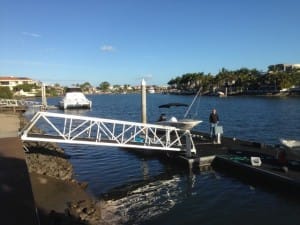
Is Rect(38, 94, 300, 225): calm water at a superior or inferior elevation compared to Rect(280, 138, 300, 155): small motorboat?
inferior

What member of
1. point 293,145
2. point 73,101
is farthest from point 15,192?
point 73,101

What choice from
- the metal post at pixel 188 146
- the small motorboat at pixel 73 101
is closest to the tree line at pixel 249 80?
the small motorboat at pixel 73 101

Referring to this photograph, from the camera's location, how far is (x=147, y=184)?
17.3 meters

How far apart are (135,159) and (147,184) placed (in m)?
5.44

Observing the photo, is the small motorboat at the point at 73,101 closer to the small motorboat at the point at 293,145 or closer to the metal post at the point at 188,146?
the metal post at the point at 188,146

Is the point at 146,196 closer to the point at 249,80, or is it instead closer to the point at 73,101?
the point at 73,101

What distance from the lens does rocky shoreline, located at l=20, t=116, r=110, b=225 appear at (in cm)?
1092

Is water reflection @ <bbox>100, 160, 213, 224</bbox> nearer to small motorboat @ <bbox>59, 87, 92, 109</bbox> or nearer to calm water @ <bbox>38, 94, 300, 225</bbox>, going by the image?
calm water @ <bbox>38, 94, 300, 225</bbox>

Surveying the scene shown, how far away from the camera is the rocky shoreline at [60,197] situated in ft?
35.8

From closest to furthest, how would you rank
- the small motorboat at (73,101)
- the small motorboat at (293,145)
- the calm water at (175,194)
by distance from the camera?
the calm water at (175,194) → the small motorboat at (293,145) → the small motorboat at (73,101)

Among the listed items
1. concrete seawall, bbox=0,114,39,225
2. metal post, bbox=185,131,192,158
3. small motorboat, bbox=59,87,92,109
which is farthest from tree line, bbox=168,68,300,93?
concrete seawall, bbox=0,114,39,225

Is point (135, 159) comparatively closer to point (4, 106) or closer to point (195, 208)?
point (195, 208)

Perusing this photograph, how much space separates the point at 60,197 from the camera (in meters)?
13.5

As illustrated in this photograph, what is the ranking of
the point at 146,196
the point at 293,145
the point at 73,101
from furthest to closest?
the point at 73,101 → the point at 293,145 → the point at 146,196
